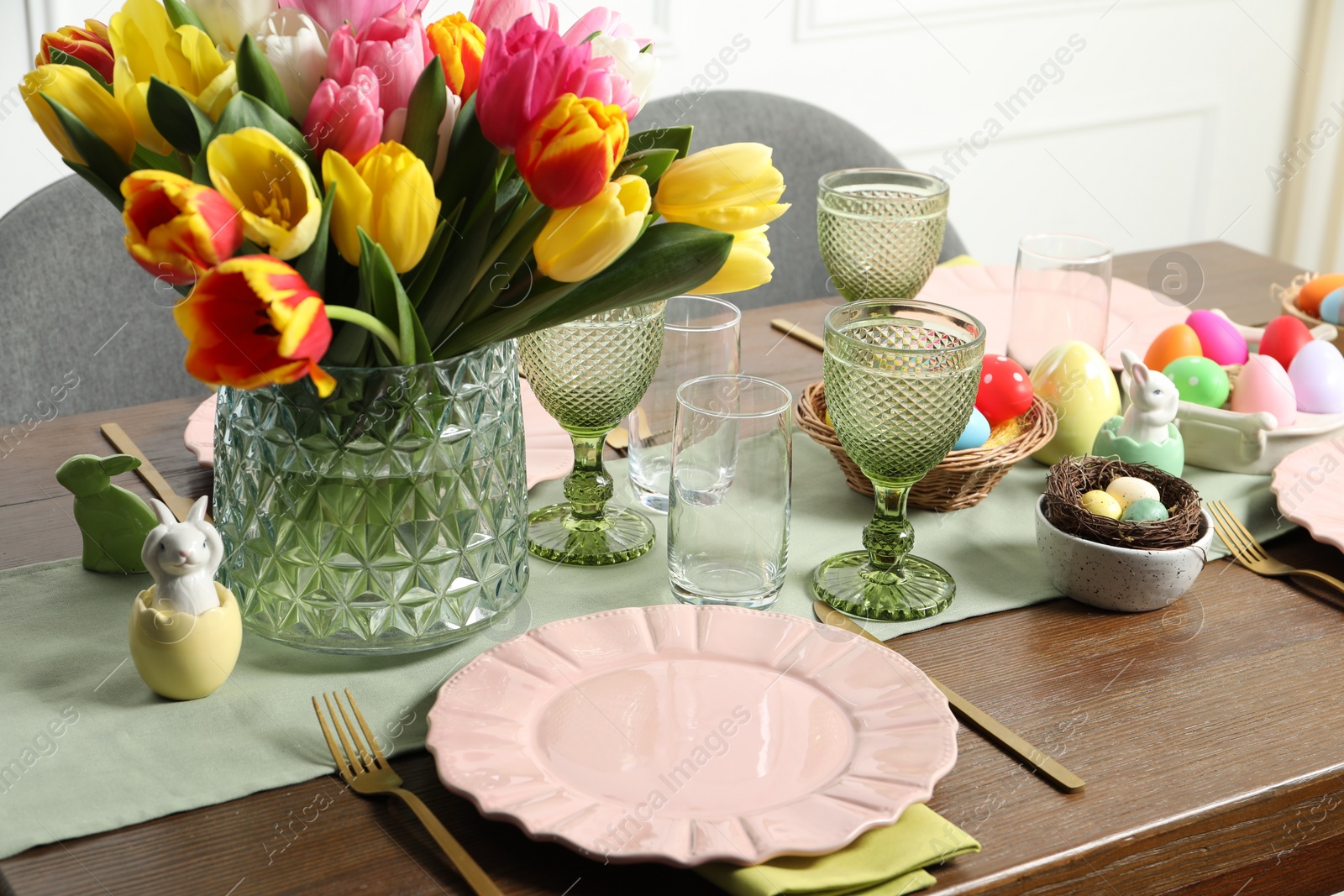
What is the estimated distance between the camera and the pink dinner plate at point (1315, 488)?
93 cm

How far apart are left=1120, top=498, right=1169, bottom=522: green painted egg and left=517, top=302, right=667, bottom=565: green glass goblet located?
0.33 metres

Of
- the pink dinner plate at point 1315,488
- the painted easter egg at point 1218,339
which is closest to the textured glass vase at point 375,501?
the pink dinner plate at point 1315,488

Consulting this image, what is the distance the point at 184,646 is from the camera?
0.72 meters

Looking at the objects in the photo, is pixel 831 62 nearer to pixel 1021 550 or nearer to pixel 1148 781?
pixel 1021 550

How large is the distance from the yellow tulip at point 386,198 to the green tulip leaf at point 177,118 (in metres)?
0.06

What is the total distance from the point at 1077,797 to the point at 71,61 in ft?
2.22

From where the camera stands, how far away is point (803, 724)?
71cm

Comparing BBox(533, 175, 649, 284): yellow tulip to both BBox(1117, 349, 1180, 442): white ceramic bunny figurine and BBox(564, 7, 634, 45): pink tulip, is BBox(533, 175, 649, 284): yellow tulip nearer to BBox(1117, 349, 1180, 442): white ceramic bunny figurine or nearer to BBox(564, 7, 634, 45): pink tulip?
BBox(564, 7, 634, 45): pink tulip

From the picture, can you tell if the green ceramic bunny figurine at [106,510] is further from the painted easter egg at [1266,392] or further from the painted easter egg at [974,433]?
the painted easter egg at [1266,392]

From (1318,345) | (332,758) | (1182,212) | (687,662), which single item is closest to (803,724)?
(687,662)

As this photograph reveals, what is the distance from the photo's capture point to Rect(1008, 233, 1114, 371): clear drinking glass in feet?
3.75

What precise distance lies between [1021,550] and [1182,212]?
8.87ft

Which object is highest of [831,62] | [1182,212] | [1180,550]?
[831,62]

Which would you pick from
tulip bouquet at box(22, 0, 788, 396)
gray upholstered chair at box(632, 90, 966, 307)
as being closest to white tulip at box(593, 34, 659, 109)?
tulip bouquet at box(22, 0, 788, 396)
